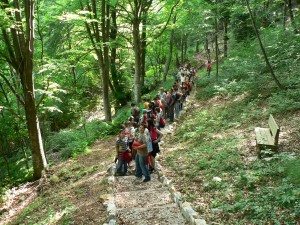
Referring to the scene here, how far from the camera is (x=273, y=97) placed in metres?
11.7

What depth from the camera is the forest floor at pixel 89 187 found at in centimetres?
656

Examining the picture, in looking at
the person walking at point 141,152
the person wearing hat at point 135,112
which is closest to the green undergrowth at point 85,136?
the person wearing hat at point 135,112

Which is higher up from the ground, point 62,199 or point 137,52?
point 137,52

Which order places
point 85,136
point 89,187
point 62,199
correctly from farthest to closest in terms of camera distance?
1. point 85,136
2. point 89,187
3. point 62,199

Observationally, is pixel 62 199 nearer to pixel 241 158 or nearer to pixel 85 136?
pixel 241 158

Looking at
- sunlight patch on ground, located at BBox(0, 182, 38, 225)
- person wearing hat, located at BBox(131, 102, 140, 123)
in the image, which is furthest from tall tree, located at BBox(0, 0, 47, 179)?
person wearing hat, located at BBox(131, 102, 140, 123)

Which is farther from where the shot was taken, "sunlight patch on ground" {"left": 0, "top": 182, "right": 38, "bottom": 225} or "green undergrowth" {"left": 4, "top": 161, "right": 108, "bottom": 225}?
"sunlight patch on ground" {"left": 0, "top": 182, "right": 38, "bottom": 225}

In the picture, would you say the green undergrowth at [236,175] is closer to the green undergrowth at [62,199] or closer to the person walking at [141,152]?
→ the person walking at [141,152]

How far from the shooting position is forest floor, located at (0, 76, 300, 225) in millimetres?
6555

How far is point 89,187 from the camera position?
8.59 metres

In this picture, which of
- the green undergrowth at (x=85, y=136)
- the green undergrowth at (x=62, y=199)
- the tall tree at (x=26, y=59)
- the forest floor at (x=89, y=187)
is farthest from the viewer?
the green undergrowth at (x=85, y=136)

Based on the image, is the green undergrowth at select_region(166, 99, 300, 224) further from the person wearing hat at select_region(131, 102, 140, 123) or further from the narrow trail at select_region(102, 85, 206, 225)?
the person wearing hat at select_region(131, 102, 140, 123)

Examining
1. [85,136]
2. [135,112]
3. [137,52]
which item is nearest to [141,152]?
[135,112]

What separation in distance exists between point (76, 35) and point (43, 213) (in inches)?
608
